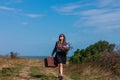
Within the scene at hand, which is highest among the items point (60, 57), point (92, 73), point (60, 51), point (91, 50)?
point (91, 50)

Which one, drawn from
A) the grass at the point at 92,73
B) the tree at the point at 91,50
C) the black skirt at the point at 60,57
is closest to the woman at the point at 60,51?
the black skirt at the point at 60,57

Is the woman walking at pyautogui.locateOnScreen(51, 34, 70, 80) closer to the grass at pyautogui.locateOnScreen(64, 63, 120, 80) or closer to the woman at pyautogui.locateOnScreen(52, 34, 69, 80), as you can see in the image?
the woman at pyautogui.locateOnScreen(52, 34, 69, 80)

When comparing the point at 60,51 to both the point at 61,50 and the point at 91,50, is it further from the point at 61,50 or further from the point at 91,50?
the point at 91,50

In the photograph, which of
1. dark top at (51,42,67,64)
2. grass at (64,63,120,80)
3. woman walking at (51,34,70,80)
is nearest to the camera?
woman walking at (51,34,70,80)

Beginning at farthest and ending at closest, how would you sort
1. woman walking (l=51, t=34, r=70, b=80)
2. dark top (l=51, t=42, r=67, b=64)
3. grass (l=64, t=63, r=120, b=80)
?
grass (l=64, t=63, r=120, b=80) → dark top (l=51, t=42, r=67, b=64) → woman walking (l=51, t=34, r=70, b=80)

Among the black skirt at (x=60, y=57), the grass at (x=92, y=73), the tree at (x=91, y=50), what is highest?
the tree at (x=91, y=50)

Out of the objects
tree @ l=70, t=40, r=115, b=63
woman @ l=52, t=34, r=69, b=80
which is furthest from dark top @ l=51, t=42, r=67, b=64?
tree @ l=70, t=40, r=115, b=63

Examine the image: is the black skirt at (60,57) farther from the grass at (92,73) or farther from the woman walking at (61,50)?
the grass at (92,73)

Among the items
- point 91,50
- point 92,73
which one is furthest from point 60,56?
point 91,50

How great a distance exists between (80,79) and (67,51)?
2.90m

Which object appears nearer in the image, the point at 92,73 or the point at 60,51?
the point at 60,51

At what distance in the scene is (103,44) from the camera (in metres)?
29.3

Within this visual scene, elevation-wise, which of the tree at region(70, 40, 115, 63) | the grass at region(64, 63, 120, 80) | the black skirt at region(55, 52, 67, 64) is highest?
the tree at region(70, 40, 115, 63)

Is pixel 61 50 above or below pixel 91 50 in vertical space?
below
